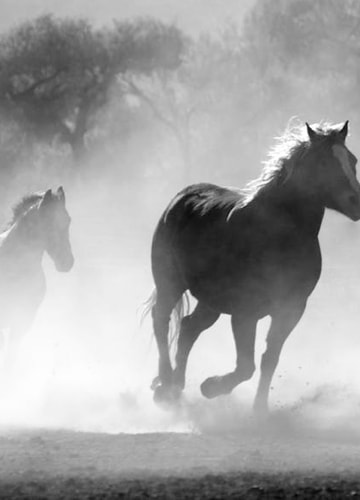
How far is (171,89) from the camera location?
6325 centimetres

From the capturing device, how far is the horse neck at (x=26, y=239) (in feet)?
42.4

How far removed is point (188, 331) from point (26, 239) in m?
2.27

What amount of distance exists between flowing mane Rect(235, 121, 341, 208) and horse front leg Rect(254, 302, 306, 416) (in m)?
0.93

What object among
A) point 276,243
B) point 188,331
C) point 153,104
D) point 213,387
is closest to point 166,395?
point 188,331

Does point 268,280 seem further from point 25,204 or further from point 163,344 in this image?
point 25,204

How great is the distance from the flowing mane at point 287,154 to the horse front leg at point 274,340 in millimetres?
929

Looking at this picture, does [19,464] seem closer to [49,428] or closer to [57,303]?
[49,428]

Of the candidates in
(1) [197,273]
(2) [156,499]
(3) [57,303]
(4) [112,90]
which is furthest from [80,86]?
(2) [156,499]

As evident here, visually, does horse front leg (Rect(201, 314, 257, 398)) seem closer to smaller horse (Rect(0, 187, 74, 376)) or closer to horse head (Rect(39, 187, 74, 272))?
smaller horse (Rect(0, 187, 74, 376))

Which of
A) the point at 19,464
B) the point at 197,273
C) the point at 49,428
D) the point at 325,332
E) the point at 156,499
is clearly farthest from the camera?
the point at 325,332

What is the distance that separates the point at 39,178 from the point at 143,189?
15.8 feet

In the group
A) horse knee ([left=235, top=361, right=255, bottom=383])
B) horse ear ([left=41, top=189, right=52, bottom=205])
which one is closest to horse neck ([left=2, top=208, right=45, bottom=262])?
horse ear ([left=41, top=189, right=52, bottom=205])

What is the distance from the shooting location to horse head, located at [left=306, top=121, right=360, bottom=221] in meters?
9.96

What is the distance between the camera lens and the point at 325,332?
18.2 m
